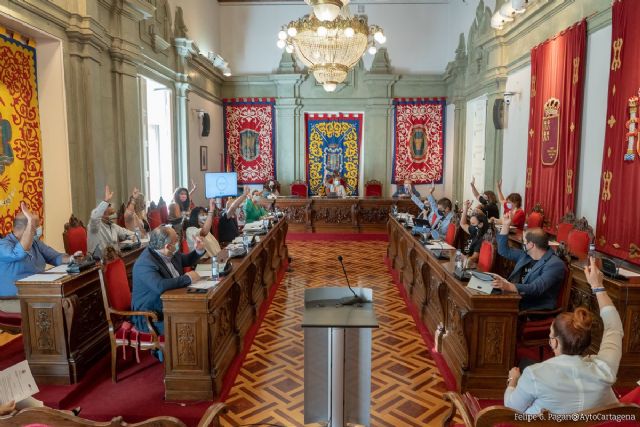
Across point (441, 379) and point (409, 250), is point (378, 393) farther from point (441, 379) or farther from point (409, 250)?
point (409, 250)

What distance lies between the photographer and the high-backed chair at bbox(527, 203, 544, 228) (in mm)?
6836

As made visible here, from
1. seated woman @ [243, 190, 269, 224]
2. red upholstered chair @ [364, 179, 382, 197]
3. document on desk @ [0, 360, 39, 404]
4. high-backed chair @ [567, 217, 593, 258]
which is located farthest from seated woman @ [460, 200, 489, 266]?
red upholstered chair @ [364, 179, 382, 197]

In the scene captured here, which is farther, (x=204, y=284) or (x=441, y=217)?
(x=441, y=217)

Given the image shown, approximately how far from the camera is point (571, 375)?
1979 millimetres

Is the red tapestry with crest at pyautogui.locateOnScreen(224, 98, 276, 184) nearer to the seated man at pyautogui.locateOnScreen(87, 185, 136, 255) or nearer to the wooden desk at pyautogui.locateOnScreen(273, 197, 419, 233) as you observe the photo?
the wooden desk at pyautogui.locateOnScreen(273, 197, 419, 233)

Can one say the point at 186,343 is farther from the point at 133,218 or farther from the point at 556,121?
the point at 556,121

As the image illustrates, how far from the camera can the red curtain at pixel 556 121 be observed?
243 inches

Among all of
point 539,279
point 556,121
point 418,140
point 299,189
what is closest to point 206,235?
point 539,279

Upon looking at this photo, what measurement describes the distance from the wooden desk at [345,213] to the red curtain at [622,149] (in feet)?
20.8

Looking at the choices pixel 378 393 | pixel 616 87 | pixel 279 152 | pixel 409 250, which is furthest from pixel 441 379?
pixel 279 152

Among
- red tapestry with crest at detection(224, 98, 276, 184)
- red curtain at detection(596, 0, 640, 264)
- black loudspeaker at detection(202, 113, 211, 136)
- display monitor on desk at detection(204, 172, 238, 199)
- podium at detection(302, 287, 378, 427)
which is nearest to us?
podium at detection(302, 287, 378, 427)

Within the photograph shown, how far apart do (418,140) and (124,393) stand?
11754 millimetres

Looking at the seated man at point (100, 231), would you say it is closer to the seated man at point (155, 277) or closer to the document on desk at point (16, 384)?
the seated man at point (155, 277)

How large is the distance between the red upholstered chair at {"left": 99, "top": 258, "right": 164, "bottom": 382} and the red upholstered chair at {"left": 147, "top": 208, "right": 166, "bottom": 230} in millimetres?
3739
